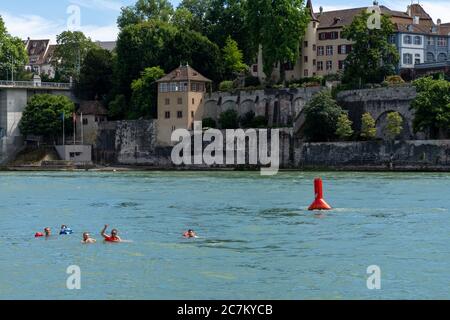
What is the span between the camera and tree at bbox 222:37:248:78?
99875 millimetres

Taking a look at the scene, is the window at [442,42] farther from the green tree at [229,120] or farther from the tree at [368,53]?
the green tree at [229,120]

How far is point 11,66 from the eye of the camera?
117m

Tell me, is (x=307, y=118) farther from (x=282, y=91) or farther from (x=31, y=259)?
(x=31, y=259)

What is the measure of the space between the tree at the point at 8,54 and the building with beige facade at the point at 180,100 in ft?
89.1

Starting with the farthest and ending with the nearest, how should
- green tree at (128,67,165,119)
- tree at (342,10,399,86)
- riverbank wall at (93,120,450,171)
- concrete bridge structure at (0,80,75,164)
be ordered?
1. concrete bridge structure at (0,80,75,164)
2. green tree at (128,67,165,119)
3. tree at (342,10,399,86)
4. riverbank wall at (93,120,450,171)

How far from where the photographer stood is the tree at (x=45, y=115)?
103 metres

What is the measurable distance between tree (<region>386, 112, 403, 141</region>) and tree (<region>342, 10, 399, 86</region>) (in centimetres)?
602

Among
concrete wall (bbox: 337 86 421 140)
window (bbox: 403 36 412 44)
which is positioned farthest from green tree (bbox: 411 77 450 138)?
window (bbox: 403 36 412 44)

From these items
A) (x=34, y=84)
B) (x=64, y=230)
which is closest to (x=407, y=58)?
(x=34, y=84)

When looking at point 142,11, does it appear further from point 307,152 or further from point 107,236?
point 107,236

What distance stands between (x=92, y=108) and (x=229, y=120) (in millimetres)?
19214

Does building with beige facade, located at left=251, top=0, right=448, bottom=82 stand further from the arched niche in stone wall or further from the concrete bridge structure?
the concrete bridge structure

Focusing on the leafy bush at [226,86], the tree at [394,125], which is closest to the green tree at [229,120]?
the leafy bush at [226,86]
